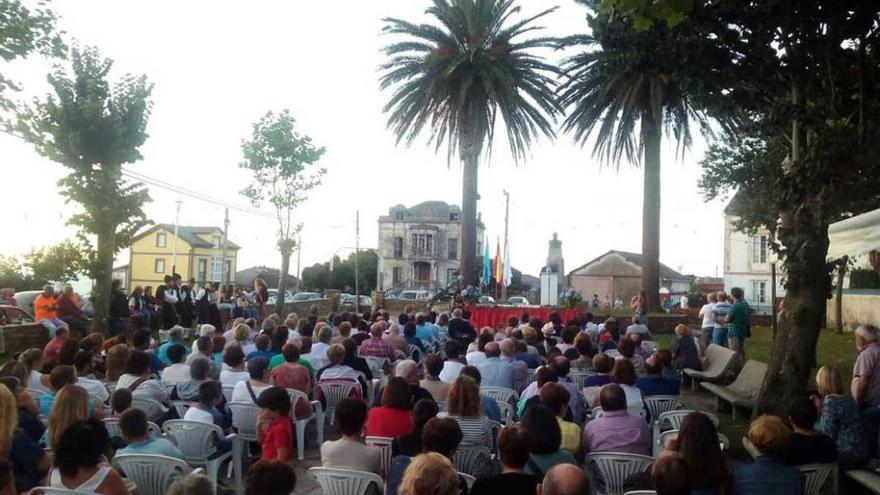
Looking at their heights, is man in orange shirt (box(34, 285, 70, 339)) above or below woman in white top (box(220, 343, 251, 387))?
above

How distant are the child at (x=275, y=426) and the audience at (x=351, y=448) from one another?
0.95m

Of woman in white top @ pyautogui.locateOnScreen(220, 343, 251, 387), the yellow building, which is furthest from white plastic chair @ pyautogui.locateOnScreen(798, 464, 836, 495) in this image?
the yellow building

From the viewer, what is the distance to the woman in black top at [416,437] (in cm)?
538

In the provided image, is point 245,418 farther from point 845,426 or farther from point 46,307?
point 46,307

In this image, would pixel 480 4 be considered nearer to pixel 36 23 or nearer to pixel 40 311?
pixel 36 23

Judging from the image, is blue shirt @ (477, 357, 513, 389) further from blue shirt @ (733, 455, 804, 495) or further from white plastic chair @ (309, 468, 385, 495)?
blue shirt @ (733, 455, 804, 495)

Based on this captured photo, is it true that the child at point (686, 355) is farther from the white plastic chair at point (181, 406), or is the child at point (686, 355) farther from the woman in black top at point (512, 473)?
the woman in black top at point (512, 473)

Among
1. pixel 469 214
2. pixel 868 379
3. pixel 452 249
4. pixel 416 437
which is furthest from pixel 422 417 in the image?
pixel 452 249

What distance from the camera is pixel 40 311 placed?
16141 mm

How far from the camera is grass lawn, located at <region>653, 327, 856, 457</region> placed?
10524mm

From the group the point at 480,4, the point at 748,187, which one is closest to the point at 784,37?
the point at 748,187

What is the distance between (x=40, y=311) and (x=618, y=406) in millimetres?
13850

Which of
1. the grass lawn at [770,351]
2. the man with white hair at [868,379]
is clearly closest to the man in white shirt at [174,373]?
the grass lawn at [770,351]

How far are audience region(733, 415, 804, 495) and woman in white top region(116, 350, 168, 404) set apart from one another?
5.07 meters
